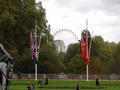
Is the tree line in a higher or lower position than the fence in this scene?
higher

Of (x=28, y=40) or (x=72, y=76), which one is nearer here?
(x=72, y=76)

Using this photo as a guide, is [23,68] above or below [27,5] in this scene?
below

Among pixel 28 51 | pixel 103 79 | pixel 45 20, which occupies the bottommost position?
pixel 103 79

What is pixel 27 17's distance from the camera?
6394 centimetres

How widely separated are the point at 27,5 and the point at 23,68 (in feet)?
42.7

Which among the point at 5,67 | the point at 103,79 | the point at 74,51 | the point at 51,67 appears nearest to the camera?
the point at 5,67

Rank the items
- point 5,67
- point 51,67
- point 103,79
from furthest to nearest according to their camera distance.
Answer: point 51,67 → point 103,79 → point 5,67

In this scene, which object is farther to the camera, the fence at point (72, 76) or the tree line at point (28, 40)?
the tree line at point (28, 40)

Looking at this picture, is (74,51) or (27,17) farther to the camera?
(74,51)

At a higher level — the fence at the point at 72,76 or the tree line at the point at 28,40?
the tree line at the point at 28,40

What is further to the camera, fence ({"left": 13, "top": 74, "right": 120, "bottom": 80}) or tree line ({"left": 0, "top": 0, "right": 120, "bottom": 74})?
tree line ({"left": 0, "top": 0, "right": 120, "bottom": 74})

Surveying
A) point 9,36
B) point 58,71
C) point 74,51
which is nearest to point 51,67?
point 58,71

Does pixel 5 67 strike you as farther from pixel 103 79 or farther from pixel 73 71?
pixel 73 71

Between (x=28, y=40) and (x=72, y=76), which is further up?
(x=28, y=40)
